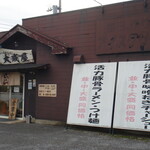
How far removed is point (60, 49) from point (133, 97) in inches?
163

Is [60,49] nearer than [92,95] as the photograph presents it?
No

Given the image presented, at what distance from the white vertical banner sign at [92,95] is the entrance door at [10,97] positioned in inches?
151

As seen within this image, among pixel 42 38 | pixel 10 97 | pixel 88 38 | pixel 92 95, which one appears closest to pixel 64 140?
pixel 92 95

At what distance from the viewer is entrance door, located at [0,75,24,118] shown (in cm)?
1375

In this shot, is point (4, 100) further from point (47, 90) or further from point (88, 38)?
point (88, 38)

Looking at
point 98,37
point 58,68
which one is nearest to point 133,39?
point 98,37

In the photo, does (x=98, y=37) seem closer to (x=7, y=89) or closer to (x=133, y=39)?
(x=133, y=39)

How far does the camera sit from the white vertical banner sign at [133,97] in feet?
29.9

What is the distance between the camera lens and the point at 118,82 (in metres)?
9.88

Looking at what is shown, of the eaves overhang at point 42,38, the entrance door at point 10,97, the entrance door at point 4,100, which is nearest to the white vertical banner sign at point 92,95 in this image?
the eaves overhang at point 42,38

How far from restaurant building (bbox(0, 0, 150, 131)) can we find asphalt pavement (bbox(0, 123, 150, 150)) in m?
0.76

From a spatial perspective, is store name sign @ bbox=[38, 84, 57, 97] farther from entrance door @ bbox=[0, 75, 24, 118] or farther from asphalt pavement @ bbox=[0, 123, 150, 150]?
asphalt pavement @ bbox=[0, 123, 150, 150]

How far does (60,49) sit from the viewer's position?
11898 millimetres

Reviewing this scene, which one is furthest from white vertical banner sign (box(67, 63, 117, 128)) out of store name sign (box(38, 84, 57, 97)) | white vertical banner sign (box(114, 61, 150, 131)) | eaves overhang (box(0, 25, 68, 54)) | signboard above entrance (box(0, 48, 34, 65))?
signboard above entrance (box(0, 48, 34, 65))
